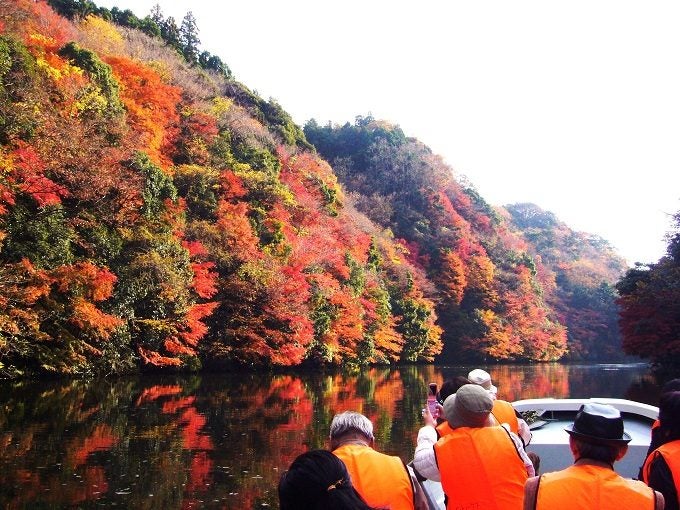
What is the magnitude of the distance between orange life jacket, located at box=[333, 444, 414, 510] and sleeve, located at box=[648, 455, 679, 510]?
1.20m

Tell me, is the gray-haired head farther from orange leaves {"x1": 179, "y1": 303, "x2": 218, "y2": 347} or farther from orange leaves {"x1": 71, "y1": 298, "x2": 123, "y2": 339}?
orange leaves {"x1": 179, "y1": 303, "x2": 218, "y2": 347}

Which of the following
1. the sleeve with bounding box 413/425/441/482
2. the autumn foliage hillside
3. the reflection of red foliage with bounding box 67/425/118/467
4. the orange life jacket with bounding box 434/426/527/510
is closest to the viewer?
the orange life jacket with bounding box 434/426/527/510

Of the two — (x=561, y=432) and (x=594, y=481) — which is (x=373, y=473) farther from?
(x=561, y=432)

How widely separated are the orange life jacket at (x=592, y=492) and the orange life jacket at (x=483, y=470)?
659 mm

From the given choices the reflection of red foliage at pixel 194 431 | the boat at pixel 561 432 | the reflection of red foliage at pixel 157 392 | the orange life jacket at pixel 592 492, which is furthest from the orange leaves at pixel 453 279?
the orange life jacket at pixel 592 492

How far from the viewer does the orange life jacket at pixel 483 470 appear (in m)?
3.21

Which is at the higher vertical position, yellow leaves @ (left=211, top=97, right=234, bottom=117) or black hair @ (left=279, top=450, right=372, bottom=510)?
yellow leaves @ (left=211, top=97, right=234, bottom=117)

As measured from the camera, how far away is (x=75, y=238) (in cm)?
1883

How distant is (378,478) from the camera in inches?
111

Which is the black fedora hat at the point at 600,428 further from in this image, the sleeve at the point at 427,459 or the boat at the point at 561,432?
the boat at the point at 561,432

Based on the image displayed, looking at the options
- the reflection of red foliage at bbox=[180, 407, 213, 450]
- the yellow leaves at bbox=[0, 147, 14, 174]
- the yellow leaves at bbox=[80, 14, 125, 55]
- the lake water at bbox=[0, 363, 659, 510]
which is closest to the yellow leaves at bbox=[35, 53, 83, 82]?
the yellow leaves at bbox=[0, 147, 14, 174]

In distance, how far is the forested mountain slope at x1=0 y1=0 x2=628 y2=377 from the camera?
1761 centimetres

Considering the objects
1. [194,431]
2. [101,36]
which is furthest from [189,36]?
[194,431]

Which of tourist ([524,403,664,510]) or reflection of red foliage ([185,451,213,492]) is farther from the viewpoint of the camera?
reflection of red foliage ([185,451,213,492])
